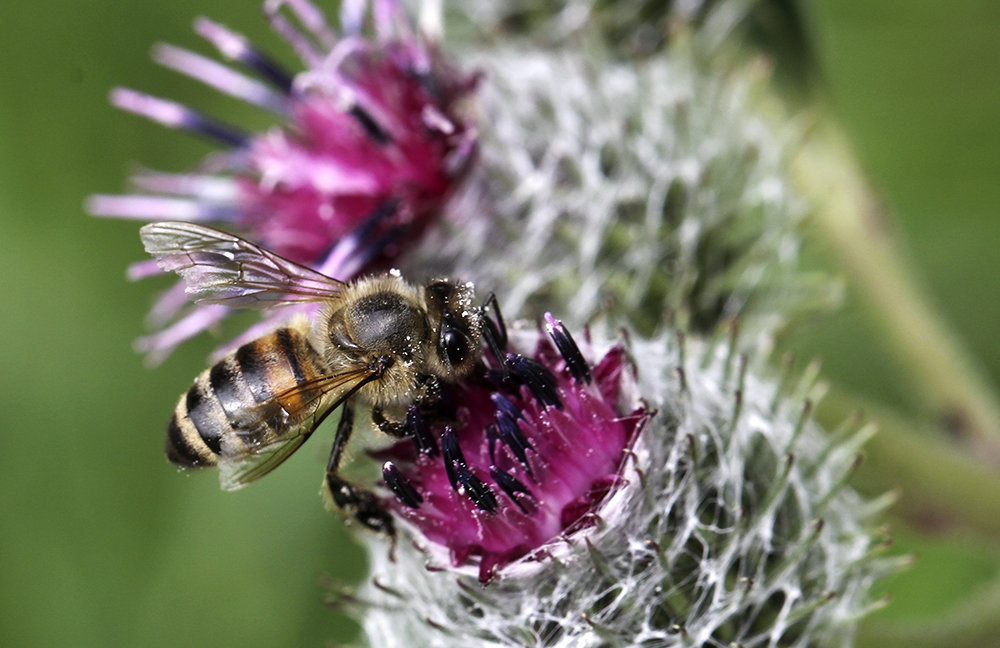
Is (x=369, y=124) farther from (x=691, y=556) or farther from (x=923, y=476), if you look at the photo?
(x=923, y=476)

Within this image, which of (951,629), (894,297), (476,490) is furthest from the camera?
(894,297)

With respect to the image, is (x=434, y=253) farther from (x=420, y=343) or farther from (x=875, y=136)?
(x=875, y=136)

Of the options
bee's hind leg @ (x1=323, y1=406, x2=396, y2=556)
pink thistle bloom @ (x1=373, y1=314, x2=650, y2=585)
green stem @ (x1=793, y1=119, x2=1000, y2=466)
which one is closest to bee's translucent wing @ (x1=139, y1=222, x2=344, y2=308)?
bee's hind leg @ (x1=323, y1=406, x2=396, y2=556)

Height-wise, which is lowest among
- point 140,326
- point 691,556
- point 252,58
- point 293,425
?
point 691,556

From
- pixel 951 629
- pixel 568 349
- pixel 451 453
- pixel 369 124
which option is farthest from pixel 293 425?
pixel 951 629

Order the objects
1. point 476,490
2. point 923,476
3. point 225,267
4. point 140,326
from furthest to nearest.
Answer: point 140,326 < point 923,476 < point 225,267 < point 476,490

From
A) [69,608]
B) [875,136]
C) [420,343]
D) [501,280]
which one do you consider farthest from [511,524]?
[875,136]

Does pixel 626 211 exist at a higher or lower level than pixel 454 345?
higher
